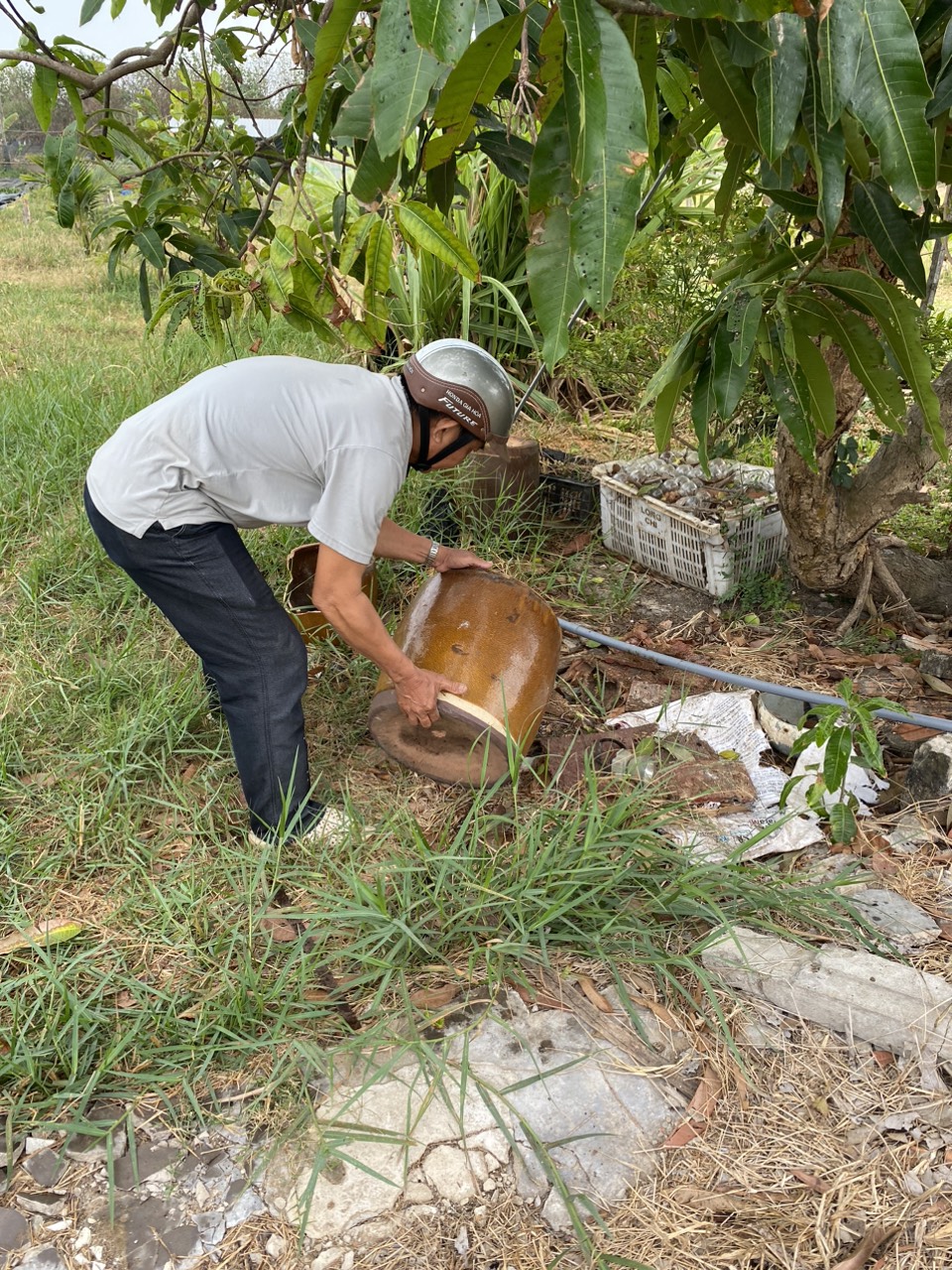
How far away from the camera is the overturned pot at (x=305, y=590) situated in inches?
120

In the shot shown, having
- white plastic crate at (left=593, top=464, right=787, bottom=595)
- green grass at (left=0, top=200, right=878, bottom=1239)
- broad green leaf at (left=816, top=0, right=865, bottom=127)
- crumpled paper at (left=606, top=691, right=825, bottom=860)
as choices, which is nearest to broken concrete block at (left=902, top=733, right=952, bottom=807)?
crumpled paper at (left=606, top=691, right=825, bottom=860)

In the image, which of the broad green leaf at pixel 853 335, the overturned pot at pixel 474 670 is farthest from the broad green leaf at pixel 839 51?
the overturned pot at pixel 474 670

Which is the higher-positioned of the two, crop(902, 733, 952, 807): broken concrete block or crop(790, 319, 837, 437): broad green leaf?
crop(790, 319, 837, 437): broad green leaf

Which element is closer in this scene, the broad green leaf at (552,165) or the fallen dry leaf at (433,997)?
the broad green leaf at (552,165)

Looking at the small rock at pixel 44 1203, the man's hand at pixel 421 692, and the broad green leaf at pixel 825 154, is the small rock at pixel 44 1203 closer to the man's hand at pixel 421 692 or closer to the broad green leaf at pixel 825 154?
the man's hand at pixel 421 692

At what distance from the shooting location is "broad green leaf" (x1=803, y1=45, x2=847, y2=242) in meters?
1.24

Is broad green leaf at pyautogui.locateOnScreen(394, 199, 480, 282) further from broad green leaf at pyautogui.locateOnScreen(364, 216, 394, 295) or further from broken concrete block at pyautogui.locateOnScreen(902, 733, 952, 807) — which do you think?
broken concrete block at pyautogui.locateOnScreen(902, 733, 952, 807)

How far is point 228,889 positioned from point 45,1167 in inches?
25.5

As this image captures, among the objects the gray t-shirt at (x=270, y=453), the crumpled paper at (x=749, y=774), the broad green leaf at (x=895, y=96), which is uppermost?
the broad green leaf at (x=895, y=96)

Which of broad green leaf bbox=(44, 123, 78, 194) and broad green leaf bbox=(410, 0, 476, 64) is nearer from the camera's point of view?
broad green leaf bbox=(410, 0, 476, 64)

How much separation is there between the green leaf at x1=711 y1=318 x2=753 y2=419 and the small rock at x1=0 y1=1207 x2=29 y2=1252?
180cm

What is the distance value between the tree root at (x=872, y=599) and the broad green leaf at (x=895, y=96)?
2.24 meters

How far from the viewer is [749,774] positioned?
2.64m

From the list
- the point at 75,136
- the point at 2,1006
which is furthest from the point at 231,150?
the point at 2,1006
